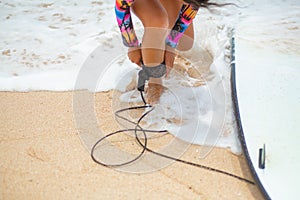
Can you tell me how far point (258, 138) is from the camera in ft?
5.09

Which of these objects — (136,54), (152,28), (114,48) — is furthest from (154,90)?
(114,48)

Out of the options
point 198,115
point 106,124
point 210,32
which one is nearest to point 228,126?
point 198,115

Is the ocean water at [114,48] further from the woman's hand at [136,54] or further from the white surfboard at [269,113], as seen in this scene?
the woman's hand at [136,54]

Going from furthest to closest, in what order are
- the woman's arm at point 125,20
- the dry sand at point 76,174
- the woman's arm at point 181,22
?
1. the woman's arm at point 181,22
2. the woman's arm at point 125,20
3. the dry sand at point 76,174

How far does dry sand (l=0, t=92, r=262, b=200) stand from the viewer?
133cm

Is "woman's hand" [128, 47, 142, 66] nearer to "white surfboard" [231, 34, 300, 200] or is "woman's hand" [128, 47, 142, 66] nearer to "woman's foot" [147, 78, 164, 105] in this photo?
"woman's foot" [147, 78, 164, 105]

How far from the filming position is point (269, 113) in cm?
169

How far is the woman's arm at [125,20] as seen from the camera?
164cm

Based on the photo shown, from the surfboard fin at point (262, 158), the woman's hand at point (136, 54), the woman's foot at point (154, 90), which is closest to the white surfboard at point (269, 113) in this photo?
the surfboard fin at point (262, 158)

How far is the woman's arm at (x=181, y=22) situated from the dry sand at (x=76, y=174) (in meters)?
0.53

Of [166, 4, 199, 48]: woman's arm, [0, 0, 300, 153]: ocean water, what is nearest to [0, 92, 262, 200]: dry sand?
[0, 0, 300, 153]: ocean water

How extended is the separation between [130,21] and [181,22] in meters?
0.27

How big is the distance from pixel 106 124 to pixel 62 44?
1003mm

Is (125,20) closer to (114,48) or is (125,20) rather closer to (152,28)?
(152,28)
